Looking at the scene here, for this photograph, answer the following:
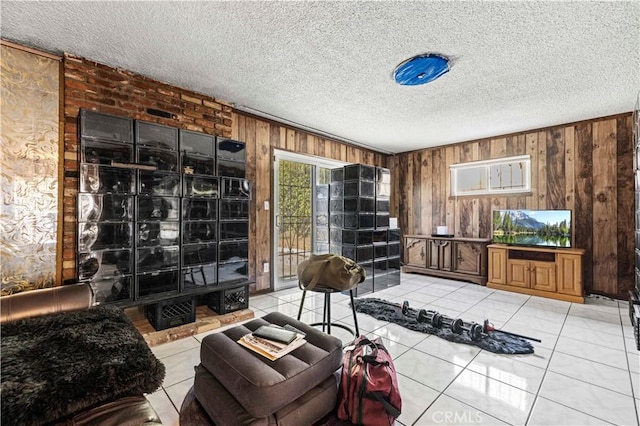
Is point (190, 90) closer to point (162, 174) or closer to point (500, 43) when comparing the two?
point (162, 174)

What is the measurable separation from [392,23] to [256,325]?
2.33 metres

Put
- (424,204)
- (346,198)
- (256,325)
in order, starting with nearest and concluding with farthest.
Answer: (256,325) → (346,198) → (424,204)

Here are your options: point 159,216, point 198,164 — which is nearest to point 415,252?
point 198,164

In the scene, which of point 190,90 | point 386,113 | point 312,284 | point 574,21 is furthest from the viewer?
point 386,113

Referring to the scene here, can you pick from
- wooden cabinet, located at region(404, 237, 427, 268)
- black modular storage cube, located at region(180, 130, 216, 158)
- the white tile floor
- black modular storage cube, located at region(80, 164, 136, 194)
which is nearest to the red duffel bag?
the white tile floor

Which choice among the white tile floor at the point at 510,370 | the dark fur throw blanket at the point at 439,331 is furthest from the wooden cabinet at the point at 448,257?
the dark fur throw blanket at the point at 439,331

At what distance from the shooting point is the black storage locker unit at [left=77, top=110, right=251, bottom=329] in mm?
2355

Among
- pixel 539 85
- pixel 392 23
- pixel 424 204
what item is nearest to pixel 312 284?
pixel 392 23

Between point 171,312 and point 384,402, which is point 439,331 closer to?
point 384,402

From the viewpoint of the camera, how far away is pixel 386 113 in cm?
381

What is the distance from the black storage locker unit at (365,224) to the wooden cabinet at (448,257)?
3.36 feet

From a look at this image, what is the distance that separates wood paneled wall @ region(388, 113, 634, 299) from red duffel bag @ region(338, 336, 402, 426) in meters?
4.34

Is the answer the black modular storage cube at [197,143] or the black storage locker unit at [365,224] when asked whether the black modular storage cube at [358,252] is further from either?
the black modular storage cube at [197,143]

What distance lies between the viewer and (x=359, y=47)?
230cm
